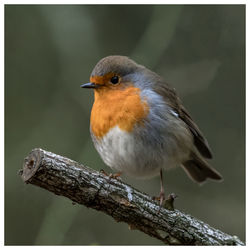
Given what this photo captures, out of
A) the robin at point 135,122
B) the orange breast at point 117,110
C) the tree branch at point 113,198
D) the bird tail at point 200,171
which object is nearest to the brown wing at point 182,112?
the robin at point 135,122

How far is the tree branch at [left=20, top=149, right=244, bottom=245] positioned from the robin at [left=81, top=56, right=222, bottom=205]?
310 mm

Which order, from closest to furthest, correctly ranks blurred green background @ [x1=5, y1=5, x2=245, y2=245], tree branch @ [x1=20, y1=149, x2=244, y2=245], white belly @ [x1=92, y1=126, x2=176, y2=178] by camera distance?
1. tree branch @ [x1=20, y1=149, x2=244, y2=245]
2. white belly @ [x1=92, y1=126, x2=176, y2=178]
3. blurred green background @ [x1=5, y1=5, x2=245, y2=245]

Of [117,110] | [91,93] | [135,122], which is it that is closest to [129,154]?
[135,122]

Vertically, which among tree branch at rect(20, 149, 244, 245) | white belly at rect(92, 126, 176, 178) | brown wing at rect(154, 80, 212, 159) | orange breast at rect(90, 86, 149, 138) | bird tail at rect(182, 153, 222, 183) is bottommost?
tree branch at rect(20, 149, 244, 245)

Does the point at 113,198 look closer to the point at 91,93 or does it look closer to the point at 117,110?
the point at 117,110

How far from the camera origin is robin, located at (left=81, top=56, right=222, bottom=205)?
409cm

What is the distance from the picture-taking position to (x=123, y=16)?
6496 mm

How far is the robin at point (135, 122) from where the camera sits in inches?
161

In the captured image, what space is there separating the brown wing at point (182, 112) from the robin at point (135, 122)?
0.05 ft

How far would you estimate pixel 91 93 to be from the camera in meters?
5.86

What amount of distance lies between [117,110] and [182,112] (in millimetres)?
971

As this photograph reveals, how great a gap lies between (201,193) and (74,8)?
9.86 ft

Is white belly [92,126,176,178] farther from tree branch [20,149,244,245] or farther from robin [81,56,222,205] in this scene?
tree branch [20,149,244,245]

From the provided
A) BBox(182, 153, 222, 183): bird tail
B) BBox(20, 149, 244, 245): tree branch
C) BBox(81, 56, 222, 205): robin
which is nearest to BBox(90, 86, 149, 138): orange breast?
BBox(81, 56, 222, 205): robin
